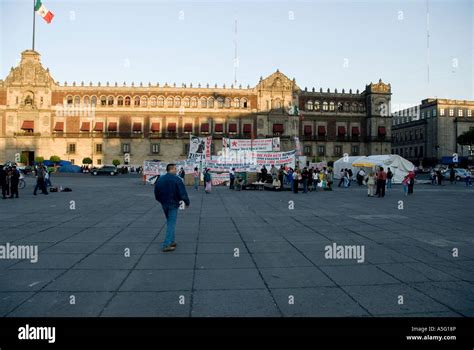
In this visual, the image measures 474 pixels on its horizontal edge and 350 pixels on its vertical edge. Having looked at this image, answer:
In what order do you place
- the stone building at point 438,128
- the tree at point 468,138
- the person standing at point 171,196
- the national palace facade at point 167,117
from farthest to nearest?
the stone building at point 438,128
the tree at point 468,138
the national palace facade at point 167,117
the person standing at point 171,196

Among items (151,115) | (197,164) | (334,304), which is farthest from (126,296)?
(151,115)

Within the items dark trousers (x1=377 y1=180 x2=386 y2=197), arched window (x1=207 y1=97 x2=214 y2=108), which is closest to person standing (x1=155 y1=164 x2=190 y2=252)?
dark trousers (x1=377 y1=180 x2=386 y2=197)

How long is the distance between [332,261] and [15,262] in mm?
5354

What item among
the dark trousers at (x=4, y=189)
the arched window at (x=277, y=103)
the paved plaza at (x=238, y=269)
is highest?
the arched window at (x=277, y=103)

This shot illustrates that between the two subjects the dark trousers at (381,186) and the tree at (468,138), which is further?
the tree at (468,138)

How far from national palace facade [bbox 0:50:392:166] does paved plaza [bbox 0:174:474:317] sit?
5125cm

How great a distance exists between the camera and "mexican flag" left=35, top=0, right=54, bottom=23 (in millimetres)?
29938

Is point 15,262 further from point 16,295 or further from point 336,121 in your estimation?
point 336,121

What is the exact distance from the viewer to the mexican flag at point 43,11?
98.2 ft

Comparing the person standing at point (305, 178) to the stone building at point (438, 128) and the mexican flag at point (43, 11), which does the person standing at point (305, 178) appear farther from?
the stone building at point (438, 128)

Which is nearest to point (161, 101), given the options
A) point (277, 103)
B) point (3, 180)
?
point (277, 103)

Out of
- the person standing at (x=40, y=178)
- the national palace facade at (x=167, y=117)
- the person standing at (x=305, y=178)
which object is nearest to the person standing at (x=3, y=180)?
the person standing at (x=40, y=178)

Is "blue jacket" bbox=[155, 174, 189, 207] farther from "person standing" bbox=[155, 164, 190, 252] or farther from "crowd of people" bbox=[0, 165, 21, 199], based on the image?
"crowd of people" bbox=[0, 165, 21, 199]

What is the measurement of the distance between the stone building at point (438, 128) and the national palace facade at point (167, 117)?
1580 centimetres
